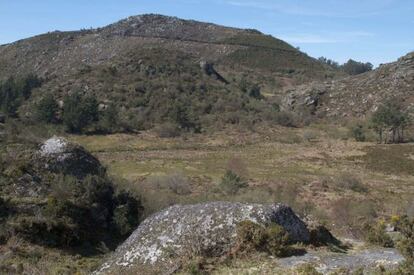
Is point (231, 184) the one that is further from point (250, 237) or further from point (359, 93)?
point (359, 93)

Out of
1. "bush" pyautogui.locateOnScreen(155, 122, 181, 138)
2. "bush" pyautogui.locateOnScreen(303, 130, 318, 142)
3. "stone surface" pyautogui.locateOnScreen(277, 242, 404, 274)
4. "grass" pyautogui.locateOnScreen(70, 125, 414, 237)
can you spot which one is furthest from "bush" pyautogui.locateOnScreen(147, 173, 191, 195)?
"bush" pyautogui.locateOnScreen(303, 130, 318, 142)

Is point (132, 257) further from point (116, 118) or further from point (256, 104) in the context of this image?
point (256, 104)

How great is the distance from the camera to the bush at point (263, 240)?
8570 millimetres

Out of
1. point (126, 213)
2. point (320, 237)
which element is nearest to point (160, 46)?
point (126, 213)

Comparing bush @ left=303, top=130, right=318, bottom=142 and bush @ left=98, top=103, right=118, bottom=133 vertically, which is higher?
bush @ left=98, top=103, right=118, bottom=133

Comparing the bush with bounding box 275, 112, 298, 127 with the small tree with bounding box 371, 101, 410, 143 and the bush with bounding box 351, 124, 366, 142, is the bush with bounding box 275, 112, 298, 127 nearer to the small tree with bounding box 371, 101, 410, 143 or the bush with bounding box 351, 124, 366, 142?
the bush with bounding box 351, 124, 366, 142

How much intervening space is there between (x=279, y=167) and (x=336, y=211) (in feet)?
49.6

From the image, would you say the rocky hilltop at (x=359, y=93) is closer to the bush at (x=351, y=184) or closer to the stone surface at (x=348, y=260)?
the bush at (x=351, y=184)

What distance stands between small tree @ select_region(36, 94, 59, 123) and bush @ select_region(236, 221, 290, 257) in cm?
4651

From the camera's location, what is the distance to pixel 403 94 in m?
64.9

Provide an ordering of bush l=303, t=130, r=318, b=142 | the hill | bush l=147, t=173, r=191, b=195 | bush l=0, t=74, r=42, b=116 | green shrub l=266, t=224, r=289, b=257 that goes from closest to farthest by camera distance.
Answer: green shrub l=266, t=224, r=289, b=257, bush l=147, t=173, r=191, b=195, bush l=303, t=130, r=318, b=142, bush l=0, t=74, r=42, b=116, the hill

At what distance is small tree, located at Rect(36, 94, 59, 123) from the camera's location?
5209cm

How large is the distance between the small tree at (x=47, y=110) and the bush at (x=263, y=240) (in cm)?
4651

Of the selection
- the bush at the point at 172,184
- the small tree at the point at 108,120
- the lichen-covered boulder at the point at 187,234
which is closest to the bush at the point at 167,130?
the small tree at the point at 108,120
